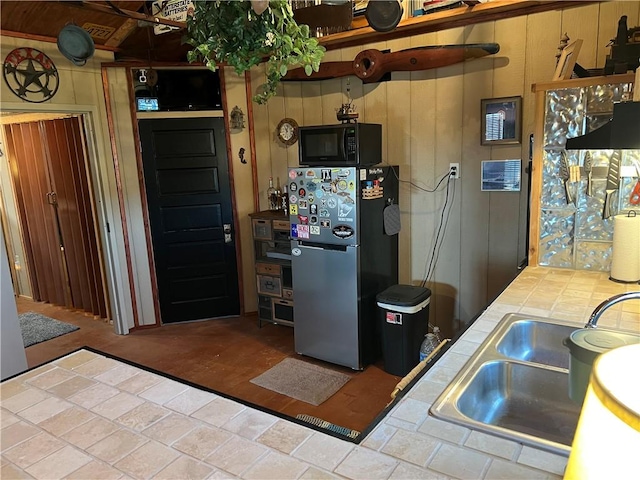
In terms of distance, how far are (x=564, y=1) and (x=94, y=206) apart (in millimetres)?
4047

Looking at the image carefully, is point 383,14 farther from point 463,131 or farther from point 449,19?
point 463,131

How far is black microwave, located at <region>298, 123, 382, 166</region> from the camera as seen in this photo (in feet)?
10.6

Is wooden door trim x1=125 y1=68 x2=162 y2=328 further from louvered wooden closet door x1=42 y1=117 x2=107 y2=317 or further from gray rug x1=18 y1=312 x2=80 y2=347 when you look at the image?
gray rug x1=18 y1=312 x2=80 y2=347

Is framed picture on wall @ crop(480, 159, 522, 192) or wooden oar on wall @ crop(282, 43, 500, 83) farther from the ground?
wooden oar on wall @ crop(282, 43, 500, 83)

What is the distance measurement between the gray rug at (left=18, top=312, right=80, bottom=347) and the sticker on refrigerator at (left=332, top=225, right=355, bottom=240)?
294 centimetres

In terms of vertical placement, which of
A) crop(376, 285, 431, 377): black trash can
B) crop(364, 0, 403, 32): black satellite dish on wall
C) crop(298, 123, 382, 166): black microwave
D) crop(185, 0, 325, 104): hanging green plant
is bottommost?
crop(376, 285, 431, 377): black trash can

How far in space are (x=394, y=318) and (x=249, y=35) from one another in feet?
7.72

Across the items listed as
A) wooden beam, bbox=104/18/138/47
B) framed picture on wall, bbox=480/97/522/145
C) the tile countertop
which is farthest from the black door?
the tile countertop

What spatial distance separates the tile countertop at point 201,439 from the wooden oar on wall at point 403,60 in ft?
8.06

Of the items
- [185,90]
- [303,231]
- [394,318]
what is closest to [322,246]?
[303,231]

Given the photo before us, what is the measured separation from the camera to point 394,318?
10.8ft

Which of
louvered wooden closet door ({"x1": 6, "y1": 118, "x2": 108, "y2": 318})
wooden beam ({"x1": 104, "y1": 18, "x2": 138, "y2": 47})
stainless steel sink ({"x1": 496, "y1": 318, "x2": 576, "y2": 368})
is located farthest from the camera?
louvered wooden closet door ({"x1": 6, "y1": 118, "x2": 108, "y2": 318})

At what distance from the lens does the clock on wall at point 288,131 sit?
14.2 feet

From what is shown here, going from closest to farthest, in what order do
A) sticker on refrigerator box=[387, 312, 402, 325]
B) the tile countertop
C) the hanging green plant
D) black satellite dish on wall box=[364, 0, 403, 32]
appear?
the tile countertop, the hanging green plant, black satellite dish on wall box=[364, 0, 403, 32], sticker on refrigerator box=[387, 312, 402, 325]
